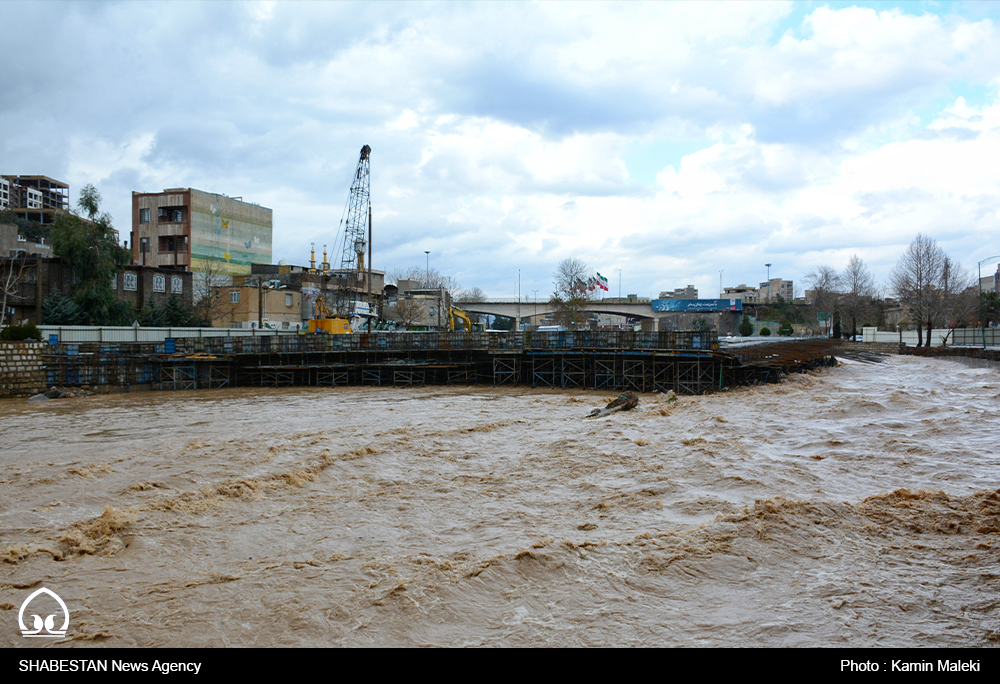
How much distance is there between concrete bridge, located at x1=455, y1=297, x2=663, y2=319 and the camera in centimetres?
9781

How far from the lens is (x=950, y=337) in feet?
198

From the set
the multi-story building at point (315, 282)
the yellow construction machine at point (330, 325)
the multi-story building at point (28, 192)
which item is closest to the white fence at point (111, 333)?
the yellow construction machine at point (330, 325)

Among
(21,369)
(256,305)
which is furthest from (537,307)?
(21,369)

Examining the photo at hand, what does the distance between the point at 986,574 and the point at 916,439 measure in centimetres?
1130

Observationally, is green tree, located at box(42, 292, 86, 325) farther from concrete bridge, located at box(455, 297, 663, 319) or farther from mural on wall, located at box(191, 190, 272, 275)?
concrete bridge, located at box(455, 297, 663, 319)

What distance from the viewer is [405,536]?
9.89 meters

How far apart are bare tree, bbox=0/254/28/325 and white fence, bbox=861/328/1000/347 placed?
7488 centimetres

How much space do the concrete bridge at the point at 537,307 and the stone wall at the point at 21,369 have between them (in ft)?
212

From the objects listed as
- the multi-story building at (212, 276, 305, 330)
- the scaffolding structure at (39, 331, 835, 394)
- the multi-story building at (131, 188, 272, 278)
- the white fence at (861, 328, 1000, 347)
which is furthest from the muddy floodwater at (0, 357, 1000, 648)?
the multi-story building at (131, 188, 272, 278)

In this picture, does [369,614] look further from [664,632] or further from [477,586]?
[664,632]

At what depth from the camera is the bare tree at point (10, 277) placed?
144ft

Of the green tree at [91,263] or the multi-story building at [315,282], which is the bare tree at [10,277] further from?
the multi-story building at [315,282]

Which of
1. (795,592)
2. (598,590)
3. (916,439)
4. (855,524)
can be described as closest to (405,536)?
(598,590)

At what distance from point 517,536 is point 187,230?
75597 mm
